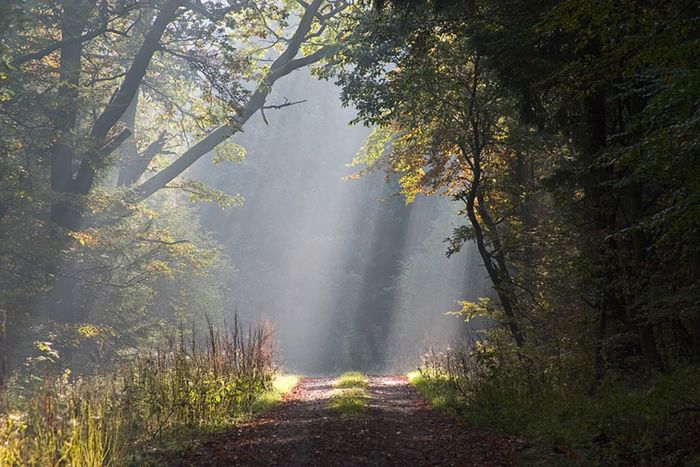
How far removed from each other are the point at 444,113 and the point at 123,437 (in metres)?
9.26

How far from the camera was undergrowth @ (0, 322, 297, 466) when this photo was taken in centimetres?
527

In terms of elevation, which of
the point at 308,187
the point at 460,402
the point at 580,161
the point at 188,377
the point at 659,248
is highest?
the point at 308,187

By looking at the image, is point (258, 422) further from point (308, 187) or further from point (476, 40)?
point (308, 187)

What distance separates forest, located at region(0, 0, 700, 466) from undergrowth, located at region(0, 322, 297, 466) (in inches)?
2.3

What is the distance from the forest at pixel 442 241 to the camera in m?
6.01

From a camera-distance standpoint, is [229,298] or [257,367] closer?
[257,367]

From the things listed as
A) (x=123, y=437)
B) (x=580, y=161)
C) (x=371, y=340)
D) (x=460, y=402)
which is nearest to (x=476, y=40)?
(x=580, y=161)

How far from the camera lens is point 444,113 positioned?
13.6 m

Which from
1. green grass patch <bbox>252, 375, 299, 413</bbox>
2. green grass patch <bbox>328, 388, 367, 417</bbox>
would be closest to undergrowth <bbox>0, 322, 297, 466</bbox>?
green grass patch <bbox>252, 375, 299, 413</bbox>

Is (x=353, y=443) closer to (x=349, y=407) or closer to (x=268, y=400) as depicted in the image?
(x=349, y=407)

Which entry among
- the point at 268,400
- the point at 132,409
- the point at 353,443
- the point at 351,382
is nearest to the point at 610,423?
the point at 353,443

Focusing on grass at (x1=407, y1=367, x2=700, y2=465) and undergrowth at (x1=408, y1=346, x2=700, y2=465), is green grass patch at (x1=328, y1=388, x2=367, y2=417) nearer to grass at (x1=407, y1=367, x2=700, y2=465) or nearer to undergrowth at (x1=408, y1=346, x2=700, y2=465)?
undergrowth at (x1=408, y1=346, x2=700, y2=465)

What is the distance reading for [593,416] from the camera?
6.62 m

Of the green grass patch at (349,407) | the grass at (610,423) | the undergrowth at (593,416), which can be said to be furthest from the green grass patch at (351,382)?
the grass at (610,423)
